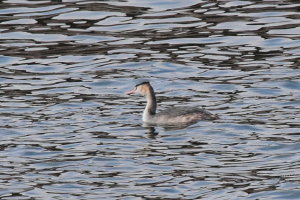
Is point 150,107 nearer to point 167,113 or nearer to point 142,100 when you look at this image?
point 167,113

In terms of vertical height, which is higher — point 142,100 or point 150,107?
point 150,107

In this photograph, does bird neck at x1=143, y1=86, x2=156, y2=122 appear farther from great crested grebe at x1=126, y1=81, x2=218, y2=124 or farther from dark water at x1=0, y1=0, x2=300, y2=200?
dark water at x1=0, y1=0, x2=300, y2=200

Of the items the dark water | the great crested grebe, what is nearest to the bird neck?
the great crested grebe

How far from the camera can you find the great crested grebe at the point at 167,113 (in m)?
16.1

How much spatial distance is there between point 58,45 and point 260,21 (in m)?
4.66

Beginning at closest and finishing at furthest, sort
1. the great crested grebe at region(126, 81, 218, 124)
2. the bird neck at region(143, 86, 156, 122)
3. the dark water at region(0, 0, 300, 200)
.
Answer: the dark water at region(0, 0, 300, 200) < the great crested grebe at region(126, 81, 218, 124) < the bird neck at region(143, 86, 156, 122)

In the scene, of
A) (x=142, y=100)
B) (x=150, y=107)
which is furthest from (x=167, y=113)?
(x=142, y=100)

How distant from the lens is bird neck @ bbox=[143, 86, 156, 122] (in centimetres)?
1681

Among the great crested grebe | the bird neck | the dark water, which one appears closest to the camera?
the dark water

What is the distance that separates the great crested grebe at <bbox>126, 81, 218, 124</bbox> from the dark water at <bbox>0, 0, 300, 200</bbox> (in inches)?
7.0

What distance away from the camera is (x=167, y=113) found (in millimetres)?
16547

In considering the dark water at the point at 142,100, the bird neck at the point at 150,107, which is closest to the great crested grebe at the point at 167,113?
the bird neck at the point at 150,107

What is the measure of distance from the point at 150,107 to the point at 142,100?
4.81 ft

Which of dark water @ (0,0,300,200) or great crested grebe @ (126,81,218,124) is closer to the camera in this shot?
dark water @ (0,0,300,200)
